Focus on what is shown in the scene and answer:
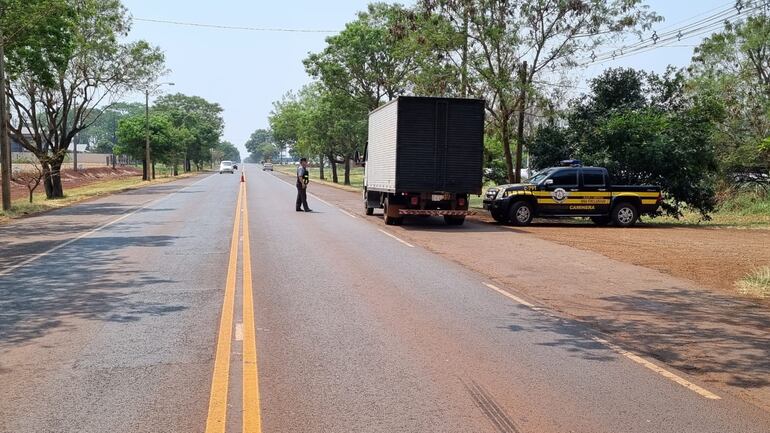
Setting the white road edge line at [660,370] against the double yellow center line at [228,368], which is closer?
the double yellow center line at [228,368]

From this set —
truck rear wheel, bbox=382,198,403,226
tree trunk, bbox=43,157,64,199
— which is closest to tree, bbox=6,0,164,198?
tree trunk, bbox=43,157,64,199

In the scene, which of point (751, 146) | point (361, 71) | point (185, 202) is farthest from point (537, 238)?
point (361, 71)

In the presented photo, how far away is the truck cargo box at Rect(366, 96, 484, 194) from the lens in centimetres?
1992

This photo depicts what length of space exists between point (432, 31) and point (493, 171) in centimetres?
967

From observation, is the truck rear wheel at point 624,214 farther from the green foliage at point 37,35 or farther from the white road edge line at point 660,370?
the green foliage at point 37,35

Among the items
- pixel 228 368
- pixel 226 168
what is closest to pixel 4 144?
pixel 228 368

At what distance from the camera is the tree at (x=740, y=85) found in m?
35.4

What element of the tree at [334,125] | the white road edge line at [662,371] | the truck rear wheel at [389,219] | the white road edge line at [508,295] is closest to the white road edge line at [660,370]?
the white road edge line at [662,371]

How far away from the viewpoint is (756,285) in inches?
424

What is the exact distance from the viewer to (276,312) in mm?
8367

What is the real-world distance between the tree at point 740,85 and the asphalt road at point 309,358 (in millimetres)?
28914

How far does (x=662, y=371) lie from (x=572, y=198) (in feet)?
53.5

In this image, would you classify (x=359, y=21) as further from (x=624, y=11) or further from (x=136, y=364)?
(x=136, y=364)

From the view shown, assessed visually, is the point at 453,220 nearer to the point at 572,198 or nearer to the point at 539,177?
the point at 539,177
